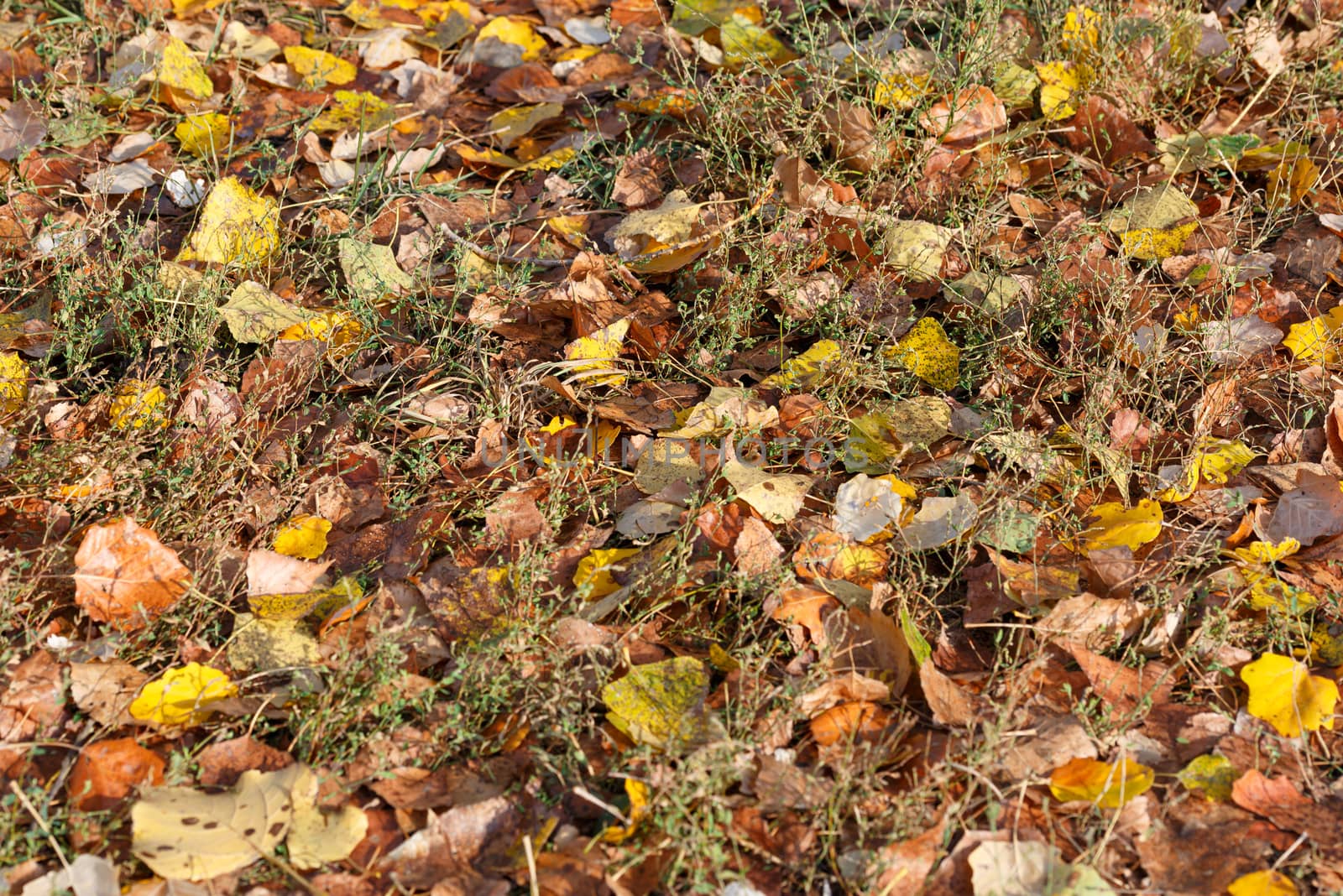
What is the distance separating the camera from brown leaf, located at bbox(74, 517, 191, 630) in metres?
1.75

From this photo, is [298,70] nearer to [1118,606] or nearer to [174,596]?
[174,596]

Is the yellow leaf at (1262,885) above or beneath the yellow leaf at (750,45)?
beneath

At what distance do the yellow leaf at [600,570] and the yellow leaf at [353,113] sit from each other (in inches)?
51.6

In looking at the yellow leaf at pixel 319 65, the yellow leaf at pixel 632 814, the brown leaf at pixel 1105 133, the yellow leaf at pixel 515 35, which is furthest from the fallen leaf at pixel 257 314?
the brown leaf at pixel 1105 133

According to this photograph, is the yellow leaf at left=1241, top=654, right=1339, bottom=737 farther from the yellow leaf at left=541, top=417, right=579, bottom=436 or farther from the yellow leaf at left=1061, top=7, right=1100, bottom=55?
the yellow leaf at left=1061, top=7, right=1100, bottom=55

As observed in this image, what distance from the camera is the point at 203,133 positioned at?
8.76ft

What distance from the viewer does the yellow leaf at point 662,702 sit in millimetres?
1589

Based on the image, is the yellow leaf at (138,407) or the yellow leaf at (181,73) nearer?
the yellow leaf at (138,407)

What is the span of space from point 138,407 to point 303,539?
414 millimetres

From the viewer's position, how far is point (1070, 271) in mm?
2297

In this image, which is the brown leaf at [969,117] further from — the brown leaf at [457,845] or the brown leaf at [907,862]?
the brown leaf at [457,845]

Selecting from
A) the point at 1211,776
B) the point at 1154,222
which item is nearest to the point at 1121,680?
the point at 1211,776

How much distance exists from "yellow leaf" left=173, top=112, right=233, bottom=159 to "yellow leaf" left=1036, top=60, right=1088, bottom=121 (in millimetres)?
1774

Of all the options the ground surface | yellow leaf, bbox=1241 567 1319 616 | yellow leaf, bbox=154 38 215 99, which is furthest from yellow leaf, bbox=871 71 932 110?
yellow leaf, bbox=154 38 215 99
